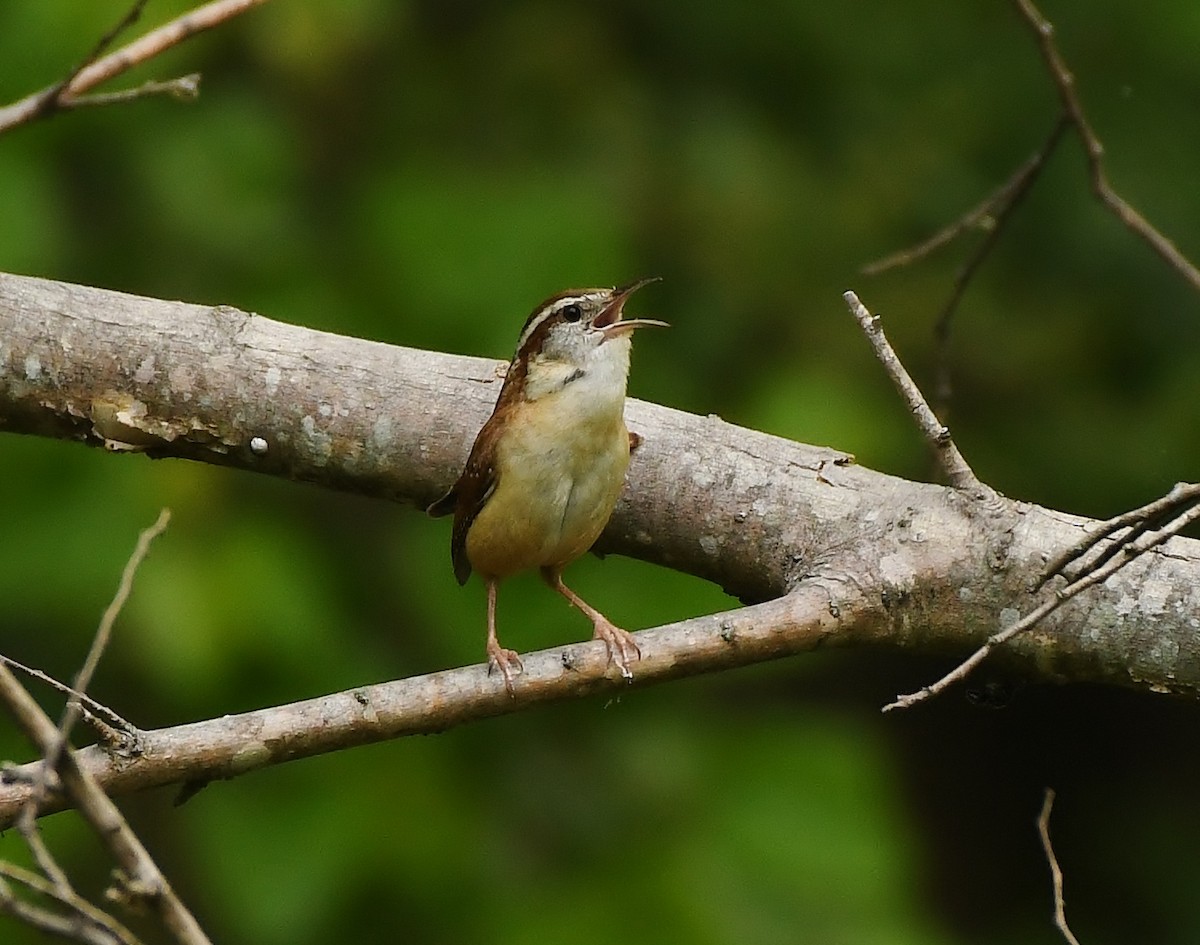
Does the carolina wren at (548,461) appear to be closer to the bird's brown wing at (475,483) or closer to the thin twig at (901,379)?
the bird's brown wing at (475,483)

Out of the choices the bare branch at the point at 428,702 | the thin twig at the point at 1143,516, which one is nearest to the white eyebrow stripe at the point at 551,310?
the bare branch at the point at 428,702

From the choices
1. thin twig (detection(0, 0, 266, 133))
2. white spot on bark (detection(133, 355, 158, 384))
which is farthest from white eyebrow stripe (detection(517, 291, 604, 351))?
thin twig (detection(0, 0, 266, 133))

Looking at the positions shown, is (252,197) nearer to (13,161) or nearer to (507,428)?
(13,161)

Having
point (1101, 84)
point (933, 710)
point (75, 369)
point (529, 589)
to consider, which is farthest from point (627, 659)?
point (933, 710)

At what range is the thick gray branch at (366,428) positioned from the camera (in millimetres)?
3443

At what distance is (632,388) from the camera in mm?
5145

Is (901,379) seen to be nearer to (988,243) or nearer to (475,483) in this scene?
(475,483)

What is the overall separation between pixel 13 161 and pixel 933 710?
15.0 feet

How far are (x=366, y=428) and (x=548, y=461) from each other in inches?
17.8

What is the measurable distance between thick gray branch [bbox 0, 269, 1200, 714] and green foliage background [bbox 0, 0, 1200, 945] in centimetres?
104

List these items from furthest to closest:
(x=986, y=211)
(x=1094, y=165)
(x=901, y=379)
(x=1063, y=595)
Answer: (x=986, y=211) < (x=1094, y=165) < (x=901, y=379) < (x=1063, y=595)

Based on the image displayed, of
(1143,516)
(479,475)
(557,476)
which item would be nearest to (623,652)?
(557,476)

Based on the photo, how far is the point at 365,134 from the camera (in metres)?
6.25

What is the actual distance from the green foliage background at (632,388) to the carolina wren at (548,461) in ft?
3.64
